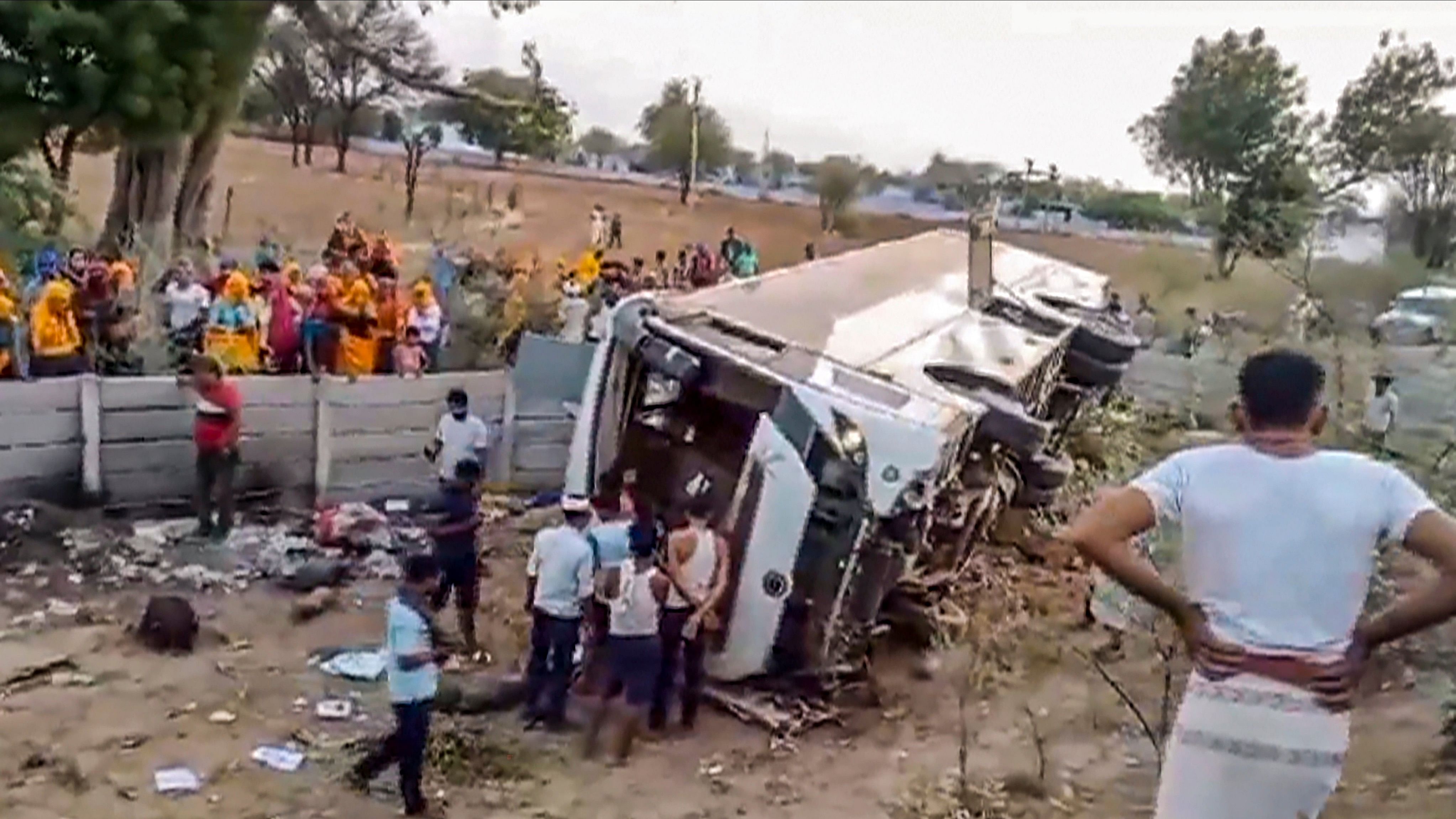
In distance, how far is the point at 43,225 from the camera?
2023 centimetres

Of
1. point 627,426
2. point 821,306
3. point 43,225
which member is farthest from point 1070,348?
point 43,225

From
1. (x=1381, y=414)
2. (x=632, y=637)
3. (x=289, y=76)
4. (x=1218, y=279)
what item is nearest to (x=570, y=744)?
(x=632, y=637)

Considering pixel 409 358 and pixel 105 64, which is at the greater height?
pixel 105 64

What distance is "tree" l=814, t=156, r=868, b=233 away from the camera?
43.9 meters

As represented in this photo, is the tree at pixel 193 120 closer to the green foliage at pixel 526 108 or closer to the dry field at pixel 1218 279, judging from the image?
the green foliage at pixel 526 108

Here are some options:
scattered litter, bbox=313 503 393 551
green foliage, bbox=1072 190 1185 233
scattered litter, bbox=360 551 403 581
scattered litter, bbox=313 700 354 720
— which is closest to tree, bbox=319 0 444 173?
scattered litter, bbox=313 503 393 551

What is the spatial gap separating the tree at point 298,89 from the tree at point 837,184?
13.4 meters

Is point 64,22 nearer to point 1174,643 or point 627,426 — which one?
point 627,426

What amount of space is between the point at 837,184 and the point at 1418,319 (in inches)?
1224

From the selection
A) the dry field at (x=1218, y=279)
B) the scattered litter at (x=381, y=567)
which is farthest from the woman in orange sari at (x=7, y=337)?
the dry field at (x=1218, y=279)

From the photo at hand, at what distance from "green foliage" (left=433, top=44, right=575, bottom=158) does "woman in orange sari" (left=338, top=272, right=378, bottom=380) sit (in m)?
11.6

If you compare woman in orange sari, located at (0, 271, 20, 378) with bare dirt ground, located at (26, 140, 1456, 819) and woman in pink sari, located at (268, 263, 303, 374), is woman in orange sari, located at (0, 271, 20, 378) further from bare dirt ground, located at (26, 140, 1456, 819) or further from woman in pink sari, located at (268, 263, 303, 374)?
woman in pink sari, located at (268, 263, 303, 374)

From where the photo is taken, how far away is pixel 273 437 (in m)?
11.4

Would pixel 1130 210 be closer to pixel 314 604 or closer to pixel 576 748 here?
pixel 314 604
